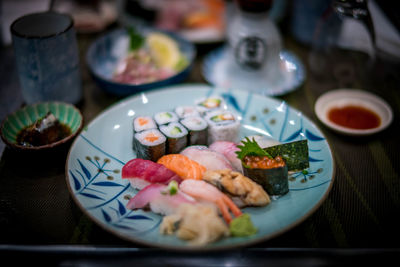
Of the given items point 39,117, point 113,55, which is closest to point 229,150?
point 39,117

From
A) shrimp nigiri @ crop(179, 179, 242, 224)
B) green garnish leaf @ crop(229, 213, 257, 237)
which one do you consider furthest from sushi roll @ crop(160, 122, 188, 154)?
green garnish leaf @ crop(229, 213, 257, 237)

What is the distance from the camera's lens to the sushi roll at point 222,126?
171 cm

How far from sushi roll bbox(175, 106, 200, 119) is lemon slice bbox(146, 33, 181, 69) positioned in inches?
24.9

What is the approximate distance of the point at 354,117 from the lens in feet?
6.48

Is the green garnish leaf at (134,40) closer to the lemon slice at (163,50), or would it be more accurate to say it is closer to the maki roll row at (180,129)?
the lemon slice at (163,50)

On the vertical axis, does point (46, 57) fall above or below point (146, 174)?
above

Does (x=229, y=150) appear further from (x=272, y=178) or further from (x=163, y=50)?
(x=163, y=50)

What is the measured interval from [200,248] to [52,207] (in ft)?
2.39

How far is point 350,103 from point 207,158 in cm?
107

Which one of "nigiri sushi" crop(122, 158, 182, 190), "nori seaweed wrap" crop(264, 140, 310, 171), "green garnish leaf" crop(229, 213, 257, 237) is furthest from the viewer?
"nori seaweed wrap" crop(264, 140, 310, 171)

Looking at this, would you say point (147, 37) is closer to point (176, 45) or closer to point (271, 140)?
point (176, 45)

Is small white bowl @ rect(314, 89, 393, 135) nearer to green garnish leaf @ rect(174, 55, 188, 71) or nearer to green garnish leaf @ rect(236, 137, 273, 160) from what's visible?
green garnish leaf @ rect(236, 137, 273, 160)

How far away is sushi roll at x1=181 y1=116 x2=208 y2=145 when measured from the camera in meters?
1.70

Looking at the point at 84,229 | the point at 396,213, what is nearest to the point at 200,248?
the point at 84,229
